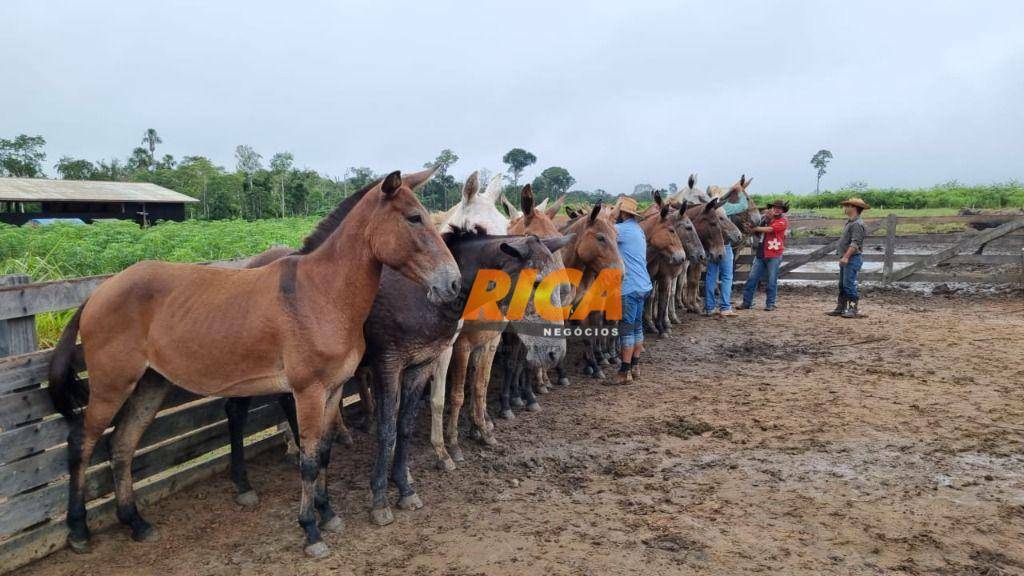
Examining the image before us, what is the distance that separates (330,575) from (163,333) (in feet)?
5.96

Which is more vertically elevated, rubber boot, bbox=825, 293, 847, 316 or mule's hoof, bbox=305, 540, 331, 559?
rubber boot, bbox=825, 293, 847, 316

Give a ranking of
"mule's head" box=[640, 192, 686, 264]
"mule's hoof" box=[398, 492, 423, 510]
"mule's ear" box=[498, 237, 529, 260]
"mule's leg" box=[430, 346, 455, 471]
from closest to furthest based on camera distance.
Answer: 1. "mule's hoof" box=[398, 492, 423, 510]
2. "mule's ear" box=[498, 237, 529, 260]
3. "mule's leg" box=[430, 346, 455, 471]
4. "mule's head" box=[640, 192, 686, 264]

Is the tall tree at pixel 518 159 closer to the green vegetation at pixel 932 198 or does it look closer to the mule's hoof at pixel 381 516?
the green vegetation at pixel 932 198

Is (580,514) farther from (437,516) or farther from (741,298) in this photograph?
(741,298)

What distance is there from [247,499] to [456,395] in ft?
6.17

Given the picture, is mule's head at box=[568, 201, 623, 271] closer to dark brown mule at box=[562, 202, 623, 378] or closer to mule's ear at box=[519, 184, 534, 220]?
dark brown mule at box=[562, 202, 623, 378]

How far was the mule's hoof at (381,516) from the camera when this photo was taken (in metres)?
3.95

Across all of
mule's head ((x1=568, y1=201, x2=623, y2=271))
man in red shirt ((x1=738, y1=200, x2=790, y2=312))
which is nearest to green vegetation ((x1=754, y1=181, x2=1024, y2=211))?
man in red shirt ((x1=738, y1=200, x2=790, y2=312))

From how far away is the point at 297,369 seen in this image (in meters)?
3.41

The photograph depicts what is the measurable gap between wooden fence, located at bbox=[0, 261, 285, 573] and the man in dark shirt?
1117 centimetres

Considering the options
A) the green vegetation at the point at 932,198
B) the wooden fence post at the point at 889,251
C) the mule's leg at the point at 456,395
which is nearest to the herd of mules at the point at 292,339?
the mule's leg at the point at 456,395

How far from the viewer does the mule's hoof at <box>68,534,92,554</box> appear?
140 inches

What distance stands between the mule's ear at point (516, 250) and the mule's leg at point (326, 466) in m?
1.58

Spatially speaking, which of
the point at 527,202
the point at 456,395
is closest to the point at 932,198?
the point at 527,202
